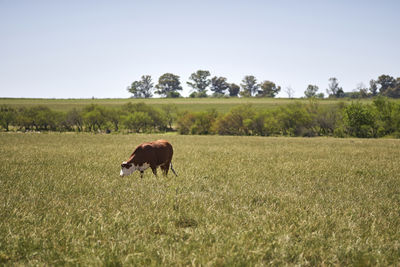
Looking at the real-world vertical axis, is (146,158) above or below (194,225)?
above

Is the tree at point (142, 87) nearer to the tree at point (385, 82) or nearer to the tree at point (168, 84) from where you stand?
the tree at point (168, 84)

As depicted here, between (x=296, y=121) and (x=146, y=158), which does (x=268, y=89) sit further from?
(x=146, y=158)

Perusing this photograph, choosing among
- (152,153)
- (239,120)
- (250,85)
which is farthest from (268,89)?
(152,153)

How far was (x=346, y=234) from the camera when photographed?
475cm

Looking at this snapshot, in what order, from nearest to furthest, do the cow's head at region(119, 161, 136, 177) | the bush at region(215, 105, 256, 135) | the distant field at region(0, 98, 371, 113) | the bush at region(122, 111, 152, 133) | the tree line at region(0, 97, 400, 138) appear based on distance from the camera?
1. the cow's head at region(119, 161, 136, 177)
2. the tree line at region(0, 97, 400, 138)
3. the bush at region(215, 105, 256, 135)
4. the bush at region(122, 111, 152, 133)
5. the distant field at region(0, 98, 371, 113)

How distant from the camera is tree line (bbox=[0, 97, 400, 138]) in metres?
58.2

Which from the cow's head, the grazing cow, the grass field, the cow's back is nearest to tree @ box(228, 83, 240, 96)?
the cow's back

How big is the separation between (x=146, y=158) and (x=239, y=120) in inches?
2392

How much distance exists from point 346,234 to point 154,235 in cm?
310

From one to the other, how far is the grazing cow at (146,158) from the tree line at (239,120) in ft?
Answer: 187

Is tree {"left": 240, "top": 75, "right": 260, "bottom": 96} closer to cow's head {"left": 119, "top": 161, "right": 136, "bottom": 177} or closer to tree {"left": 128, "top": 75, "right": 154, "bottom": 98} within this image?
tree {"left": 128, "top": 75, "right": 154, "bottom": 98}

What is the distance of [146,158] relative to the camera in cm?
938

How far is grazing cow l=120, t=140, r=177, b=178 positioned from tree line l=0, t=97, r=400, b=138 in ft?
187

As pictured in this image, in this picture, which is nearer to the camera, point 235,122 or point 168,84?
point 235,122
